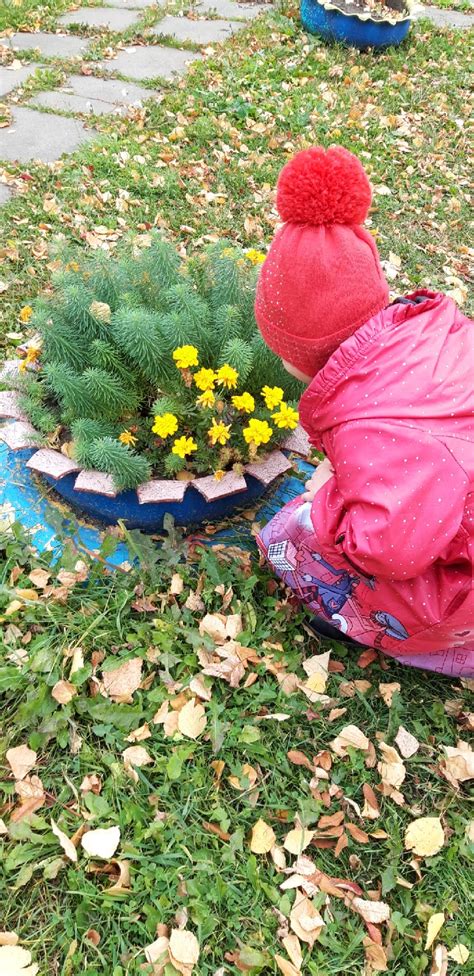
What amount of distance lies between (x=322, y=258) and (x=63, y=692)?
1371 mm

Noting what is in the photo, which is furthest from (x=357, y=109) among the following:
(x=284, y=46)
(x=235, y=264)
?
(x=235, y=264)

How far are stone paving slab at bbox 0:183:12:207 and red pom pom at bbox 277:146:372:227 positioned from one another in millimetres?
2937

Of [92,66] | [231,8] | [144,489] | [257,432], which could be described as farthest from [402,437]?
[231,8]

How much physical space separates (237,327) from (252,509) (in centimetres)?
68

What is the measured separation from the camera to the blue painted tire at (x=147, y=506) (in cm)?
225

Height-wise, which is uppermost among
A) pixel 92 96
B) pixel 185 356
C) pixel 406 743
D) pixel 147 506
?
pixel 92 96

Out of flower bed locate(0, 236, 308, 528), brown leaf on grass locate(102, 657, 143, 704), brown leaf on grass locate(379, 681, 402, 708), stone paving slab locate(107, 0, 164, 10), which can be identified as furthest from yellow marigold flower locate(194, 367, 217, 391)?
stone paving slab locate(107, 0, 164, 10)

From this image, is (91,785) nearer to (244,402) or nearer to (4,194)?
(244,402)

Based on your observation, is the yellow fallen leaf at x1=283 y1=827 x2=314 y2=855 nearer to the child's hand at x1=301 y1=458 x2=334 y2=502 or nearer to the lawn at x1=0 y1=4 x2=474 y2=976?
the lawn at x1=0 y1=4 x2=474 y2=976

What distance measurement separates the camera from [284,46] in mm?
5797

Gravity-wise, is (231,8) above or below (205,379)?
above

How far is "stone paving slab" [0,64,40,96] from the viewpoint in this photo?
4.71 metres

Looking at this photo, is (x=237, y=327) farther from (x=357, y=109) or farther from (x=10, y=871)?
(x=357, y=109)

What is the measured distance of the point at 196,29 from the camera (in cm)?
592
